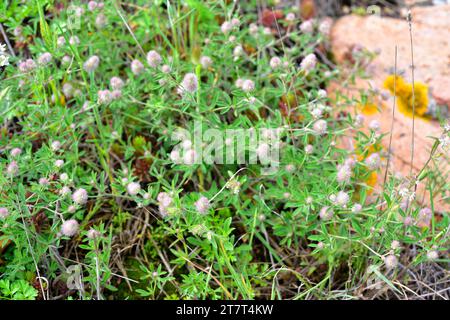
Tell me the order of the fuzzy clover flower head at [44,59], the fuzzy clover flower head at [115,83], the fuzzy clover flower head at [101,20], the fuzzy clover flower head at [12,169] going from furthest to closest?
the fuzzy clover flower head at [101,20] → the fuzzy clover flower head at [115,83] → the fuzzy clover flower head at [44,59] → the fuzzy clover flower head at [12,169]

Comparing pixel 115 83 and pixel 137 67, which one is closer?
pixel 115 83

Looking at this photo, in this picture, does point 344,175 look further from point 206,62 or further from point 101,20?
point 101,20

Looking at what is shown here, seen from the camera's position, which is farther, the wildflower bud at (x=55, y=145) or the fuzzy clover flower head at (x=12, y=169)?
the wildflower bud at (x=55, y=145)

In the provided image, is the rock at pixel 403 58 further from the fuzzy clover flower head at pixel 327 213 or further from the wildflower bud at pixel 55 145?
the wildflower bud at pixel 55 145

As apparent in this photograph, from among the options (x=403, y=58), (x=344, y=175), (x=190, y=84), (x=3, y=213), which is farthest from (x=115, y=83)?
(x=403, y=58)

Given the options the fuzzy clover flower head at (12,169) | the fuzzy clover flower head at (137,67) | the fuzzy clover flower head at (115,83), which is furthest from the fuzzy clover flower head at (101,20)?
the fuzzy clover flower head at (12,169)

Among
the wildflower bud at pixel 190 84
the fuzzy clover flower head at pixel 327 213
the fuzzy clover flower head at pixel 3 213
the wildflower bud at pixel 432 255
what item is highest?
the wildflower bud at pixel 190 84

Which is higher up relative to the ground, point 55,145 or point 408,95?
point 55,145

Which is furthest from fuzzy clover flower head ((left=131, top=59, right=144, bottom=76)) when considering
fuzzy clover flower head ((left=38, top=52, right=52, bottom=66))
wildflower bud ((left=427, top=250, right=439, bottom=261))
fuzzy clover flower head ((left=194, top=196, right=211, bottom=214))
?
wildflower bud ((left=427, top=250, right=439, bottom=261))
